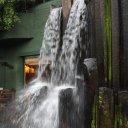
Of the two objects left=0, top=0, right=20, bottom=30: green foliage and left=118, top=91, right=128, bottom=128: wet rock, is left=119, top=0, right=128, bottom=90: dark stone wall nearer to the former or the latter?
left=118, top=91, right=128, bottom=128: wet rock

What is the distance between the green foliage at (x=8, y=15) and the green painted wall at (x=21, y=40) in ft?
1.34

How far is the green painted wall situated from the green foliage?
41 centimetres

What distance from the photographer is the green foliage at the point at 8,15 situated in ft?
52.9

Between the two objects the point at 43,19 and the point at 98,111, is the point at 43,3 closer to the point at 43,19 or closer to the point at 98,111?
the point at 43,19

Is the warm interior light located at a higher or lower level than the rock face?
higher

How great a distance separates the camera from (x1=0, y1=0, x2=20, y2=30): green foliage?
16125mm

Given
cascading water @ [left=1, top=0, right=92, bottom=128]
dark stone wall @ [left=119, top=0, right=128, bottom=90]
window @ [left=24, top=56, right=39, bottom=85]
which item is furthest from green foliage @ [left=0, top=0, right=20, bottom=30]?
dark stone wall @ [left=119, top=0, right=128, bottom=90]

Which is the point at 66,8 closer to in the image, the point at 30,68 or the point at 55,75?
the point at 55,75

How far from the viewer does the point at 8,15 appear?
16.2 metres

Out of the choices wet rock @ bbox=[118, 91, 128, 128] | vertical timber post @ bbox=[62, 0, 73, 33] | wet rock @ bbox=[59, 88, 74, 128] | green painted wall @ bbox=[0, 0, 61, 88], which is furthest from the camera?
green painted wall @ bbox=[0, 0, 61, 88]

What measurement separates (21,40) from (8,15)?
4.01ft

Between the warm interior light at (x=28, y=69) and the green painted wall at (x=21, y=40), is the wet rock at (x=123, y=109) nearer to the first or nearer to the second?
the green painted wall at (x=21, y=40)

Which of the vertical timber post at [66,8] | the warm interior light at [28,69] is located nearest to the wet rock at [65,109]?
the vertical timber post at [66,8]

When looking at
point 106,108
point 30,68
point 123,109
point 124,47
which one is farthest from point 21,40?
point 123,109
